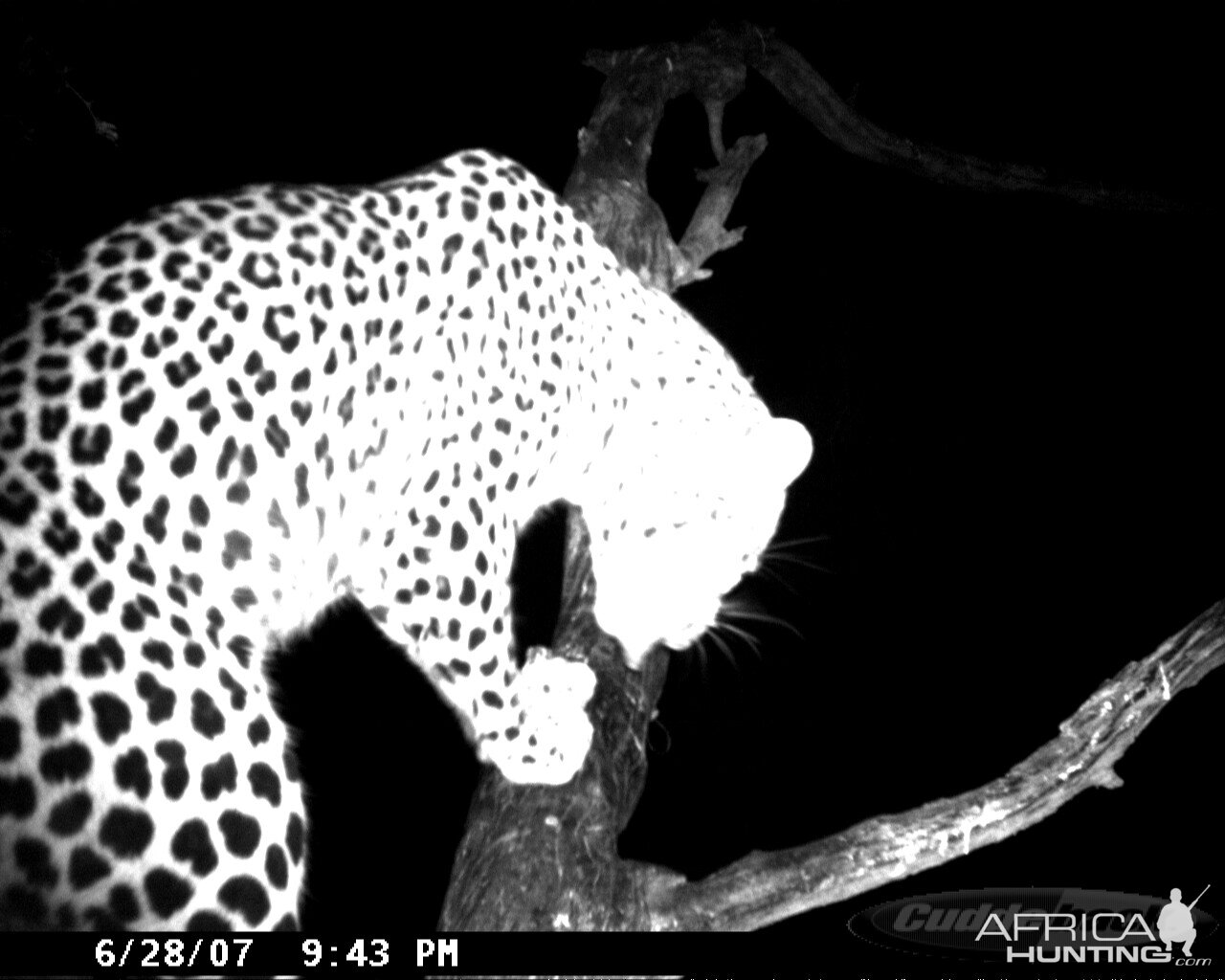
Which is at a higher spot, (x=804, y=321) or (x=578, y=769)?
(x=804, y=321)

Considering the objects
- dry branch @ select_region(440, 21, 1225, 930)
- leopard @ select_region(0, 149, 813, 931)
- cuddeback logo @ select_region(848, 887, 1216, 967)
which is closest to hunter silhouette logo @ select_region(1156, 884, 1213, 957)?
cuddeback logo @ select_region(848, 887, 1216, 967)

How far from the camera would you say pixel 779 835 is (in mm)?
1655

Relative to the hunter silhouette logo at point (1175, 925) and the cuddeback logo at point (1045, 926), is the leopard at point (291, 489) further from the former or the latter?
the hunter silhouette logo at point (1175, 925)

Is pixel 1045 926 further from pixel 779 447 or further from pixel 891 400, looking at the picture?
pixel 891 400

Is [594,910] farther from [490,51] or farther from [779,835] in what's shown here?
[490,51]

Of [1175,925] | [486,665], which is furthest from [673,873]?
[1175,925]

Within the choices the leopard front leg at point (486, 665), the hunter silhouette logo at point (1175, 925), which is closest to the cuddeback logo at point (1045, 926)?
the hunter silhouette logo at point (1175, 925)

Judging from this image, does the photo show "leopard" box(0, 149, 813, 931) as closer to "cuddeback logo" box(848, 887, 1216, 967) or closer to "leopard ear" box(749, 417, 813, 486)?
"leopard ear" box(749, 417, 813, 486)

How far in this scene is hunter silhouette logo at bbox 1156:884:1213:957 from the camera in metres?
1.10

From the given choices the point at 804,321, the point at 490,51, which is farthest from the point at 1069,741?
the point at 490,51

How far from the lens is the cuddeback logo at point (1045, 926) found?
1083mm

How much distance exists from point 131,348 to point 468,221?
48 cm

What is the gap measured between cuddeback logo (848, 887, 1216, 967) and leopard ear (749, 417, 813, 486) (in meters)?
0.60

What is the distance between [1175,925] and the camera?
1.12 m
